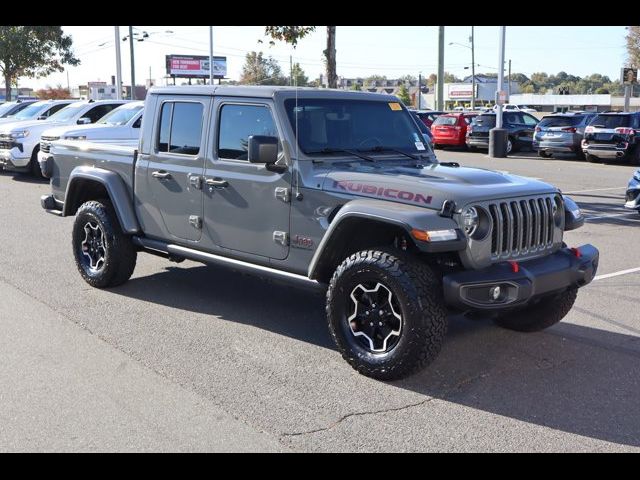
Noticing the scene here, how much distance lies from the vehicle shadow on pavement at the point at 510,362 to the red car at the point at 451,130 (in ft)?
71.9

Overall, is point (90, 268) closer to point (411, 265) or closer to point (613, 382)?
point (411, 265)

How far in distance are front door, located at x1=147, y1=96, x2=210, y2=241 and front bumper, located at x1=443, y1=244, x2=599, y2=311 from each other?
2.44 m

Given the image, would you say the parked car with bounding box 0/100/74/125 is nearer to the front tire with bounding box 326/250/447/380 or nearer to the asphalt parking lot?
the asphalt parking lot

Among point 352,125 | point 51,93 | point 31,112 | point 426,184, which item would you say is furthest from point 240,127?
point 51,93

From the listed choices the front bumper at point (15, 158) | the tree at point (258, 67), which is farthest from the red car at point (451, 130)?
the tree at point (258, 67)

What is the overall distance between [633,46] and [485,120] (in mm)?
26144

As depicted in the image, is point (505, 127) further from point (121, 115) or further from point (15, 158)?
point (15, 158)

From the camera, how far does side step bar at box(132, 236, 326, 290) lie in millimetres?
5410

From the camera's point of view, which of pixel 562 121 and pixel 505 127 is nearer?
pixel 562 121

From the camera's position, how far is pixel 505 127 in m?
27.2

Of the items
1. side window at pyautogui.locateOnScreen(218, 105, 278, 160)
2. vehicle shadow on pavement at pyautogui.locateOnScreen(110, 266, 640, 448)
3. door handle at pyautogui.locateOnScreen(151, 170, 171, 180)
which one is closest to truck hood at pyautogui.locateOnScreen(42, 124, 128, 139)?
vehicle shadow on pavement at pyautogui.locateOnScreen(110, 266, 640, 448)

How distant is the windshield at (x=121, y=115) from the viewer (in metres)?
15.6

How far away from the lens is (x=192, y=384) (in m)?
4.75

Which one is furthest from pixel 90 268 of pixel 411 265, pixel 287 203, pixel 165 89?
pixel 411 265
